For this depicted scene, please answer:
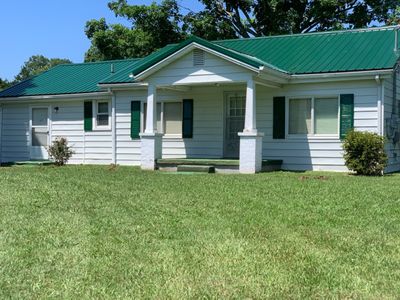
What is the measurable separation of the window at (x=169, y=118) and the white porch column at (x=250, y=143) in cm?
393

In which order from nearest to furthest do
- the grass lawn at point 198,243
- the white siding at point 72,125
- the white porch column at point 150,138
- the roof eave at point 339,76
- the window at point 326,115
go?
1. the grass lawn at point 198,243
2. the roof eave at point 339,76
3. the window at point 326,115
4. the white porch column at point 150,138
5. the white siding at point 72,125

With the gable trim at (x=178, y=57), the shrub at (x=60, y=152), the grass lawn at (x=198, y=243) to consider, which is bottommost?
the grass lawn at (x=198, y=243)

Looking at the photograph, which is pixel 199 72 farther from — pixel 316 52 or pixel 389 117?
pixel 389 117

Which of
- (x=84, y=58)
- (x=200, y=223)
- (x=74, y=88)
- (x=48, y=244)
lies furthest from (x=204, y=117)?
(x=84, y=58)

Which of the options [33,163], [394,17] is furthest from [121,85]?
[394,17]

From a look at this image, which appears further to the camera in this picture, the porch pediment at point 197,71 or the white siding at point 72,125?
the white siding at point 72,125

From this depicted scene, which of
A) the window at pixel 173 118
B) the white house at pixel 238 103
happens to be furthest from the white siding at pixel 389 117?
the window at pixel 173 118

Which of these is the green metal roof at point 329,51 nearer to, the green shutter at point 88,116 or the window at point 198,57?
the window at point 198,57

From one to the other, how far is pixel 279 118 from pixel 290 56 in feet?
7.41

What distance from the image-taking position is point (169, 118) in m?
18.3

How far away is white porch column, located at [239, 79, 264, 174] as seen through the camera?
1453 cm

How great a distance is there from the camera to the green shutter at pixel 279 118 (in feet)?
52.9

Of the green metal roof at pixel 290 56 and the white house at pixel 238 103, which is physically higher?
the green metal roof at pixel 290 56

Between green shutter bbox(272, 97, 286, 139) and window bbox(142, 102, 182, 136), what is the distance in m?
3.47
